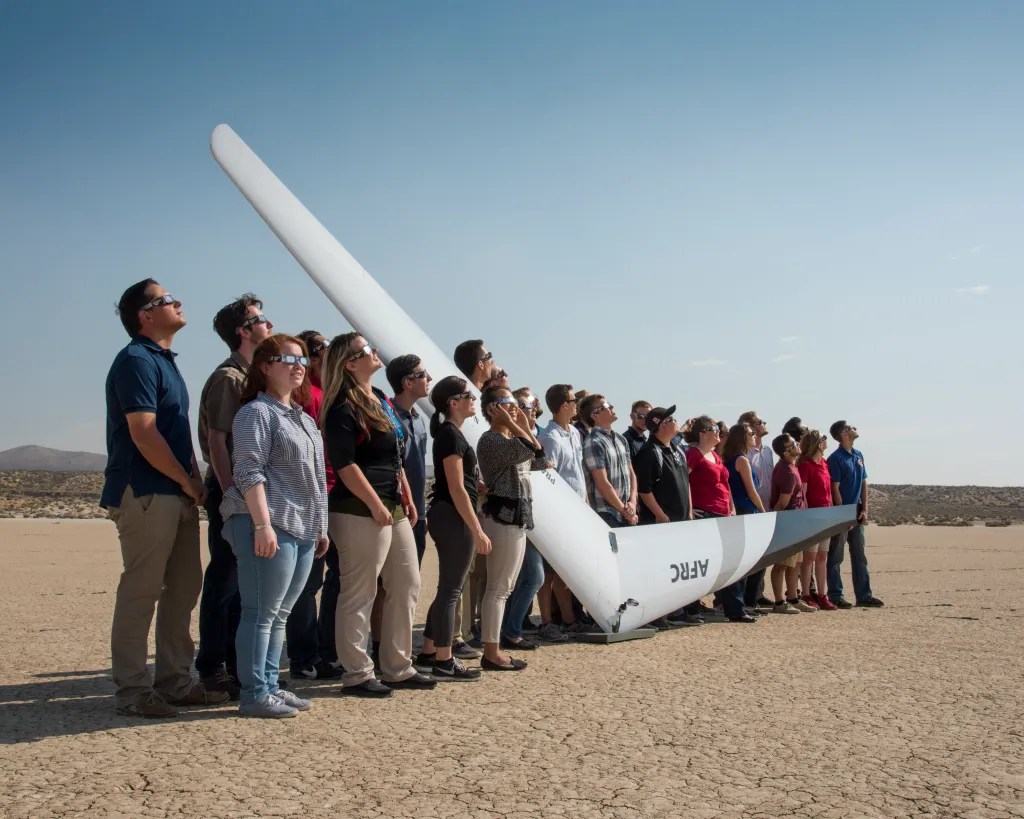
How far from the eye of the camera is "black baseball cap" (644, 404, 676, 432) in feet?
25.5

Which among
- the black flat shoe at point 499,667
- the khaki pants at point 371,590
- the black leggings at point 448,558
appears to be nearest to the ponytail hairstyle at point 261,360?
the khaki pants at point 371,590

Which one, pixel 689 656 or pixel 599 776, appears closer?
pixel 599 776

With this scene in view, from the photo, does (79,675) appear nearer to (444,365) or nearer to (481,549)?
(481,549)

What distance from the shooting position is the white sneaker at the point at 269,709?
4145 mm

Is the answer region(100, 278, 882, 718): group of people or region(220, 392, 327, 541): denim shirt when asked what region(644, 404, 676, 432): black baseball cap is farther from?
region(220, 392, 327, 541): denim shirt

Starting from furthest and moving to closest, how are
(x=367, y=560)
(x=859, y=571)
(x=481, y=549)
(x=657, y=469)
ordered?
1. (x=859, y=571)
2. (x=657, y=469)
3. (x=481, y=549)
4. (x=367, y=560)

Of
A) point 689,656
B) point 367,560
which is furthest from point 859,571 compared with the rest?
point 367,560

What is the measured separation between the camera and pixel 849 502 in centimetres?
966

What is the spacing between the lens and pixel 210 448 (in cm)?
457

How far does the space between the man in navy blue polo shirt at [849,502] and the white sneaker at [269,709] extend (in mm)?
6684

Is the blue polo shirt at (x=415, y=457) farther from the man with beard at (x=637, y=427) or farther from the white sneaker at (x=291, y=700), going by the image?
the man with beard at (x=637, y=427)

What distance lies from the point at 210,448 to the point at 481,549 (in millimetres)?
1639

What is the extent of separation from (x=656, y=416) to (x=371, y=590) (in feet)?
14.3

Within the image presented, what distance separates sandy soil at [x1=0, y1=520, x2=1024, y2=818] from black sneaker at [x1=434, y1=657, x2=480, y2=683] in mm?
96
